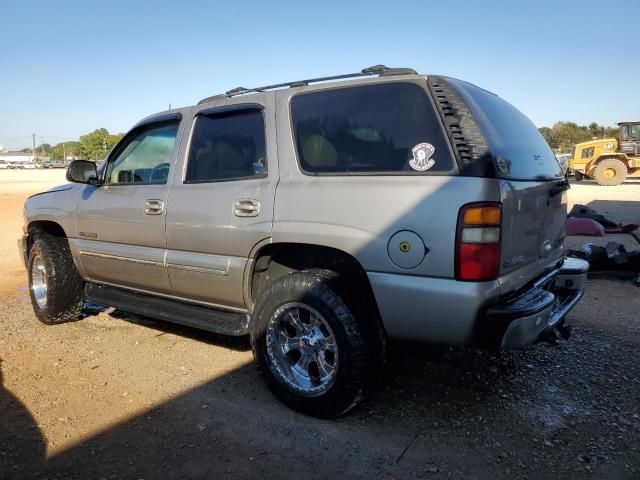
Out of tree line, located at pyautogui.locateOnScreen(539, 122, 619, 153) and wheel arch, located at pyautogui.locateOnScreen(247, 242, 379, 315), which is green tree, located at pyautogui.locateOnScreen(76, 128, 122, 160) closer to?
tree line, located at pyautogui.locateOnScreen(539, 122, 619, 153)

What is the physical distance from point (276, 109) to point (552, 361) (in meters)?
2.78

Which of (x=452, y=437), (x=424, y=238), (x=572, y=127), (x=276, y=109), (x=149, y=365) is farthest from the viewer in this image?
(x=572, y=127)

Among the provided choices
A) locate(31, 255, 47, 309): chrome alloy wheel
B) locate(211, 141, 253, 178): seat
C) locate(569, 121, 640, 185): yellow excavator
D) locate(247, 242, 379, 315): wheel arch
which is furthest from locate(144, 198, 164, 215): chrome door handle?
locate(569, 121, 640, 185): yellow excavator

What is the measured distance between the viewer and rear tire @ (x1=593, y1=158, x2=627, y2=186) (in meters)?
21.9

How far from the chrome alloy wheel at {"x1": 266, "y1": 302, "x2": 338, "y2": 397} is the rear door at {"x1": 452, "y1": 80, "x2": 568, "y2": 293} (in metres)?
1.09

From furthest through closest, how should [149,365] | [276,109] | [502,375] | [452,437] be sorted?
[149,365] < [502,375] < [276,109] < [452,437]

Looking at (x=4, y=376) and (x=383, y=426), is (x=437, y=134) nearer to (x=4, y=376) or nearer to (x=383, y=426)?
(x=383, y=426)

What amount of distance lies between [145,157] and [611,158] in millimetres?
23177

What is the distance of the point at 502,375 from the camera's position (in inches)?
144

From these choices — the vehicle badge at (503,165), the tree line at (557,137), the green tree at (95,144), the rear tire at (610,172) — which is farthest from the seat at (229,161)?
the green tree at (95,144)

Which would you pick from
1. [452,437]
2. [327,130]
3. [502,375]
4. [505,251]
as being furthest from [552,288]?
[327,130]

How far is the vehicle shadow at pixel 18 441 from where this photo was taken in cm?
259

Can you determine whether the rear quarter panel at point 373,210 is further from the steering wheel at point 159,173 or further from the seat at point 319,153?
the steering wheel at point 159,173

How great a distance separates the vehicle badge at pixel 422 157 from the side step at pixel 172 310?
1529mm
